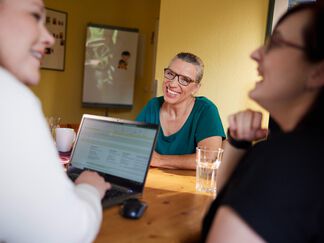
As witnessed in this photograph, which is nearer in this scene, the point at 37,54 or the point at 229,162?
the point at 37,54

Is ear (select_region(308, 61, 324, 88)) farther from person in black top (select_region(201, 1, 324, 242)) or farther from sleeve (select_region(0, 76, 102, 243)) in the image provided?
sleeve (select_region(0, 76, 102, 243))

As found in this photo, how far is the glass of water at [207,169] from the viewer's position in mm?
1456

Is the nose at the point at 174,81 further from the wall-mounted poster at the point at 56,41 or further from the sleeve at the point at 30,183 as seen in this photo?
the wall-mounted poster at the point at 56,41

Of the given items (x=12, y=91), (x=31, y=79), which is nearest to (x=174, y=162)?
(x=31, y=79)

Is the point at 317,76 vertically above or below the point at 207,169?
above

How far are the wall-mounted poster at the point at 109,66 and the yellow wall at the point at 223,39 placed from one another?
1.59 meters

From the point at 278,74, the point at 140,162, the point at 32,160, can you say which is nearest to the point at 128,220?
the point at 140,162

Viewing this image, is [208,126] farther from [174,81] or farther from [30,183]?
[30,183]

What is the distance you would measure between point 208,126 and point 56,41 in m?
2.71

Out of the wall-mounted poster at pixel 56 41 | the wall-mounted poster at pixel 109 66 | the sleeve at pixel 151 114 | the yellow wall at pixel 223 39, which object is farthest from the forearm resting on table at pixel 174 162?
the wall-mounted poster at pixel 109 66

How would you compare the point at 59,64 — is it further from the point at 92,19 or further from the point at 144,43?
the point at 144,43

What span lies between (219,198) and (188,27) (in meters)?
2.27

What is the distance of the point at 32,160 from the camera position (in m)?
0.72

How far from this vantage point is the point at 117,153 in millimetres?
1344
